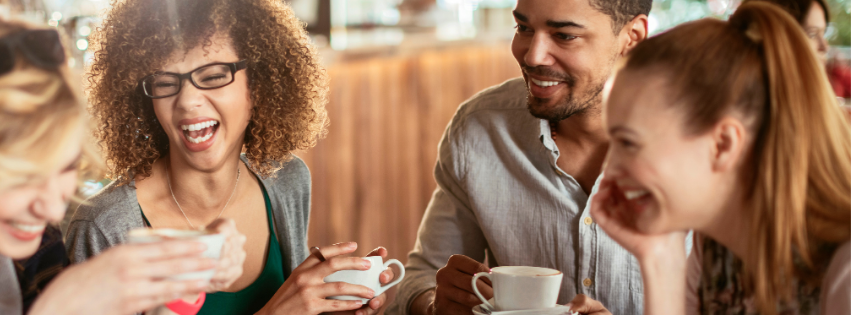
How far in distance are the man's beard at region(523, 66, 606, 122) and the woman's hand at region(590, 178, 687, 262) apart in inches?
18.5

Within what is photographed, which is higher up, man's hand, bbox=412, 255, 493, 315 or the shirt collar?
the shirt collar

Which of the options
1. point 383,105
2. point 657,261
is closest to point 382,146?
point 383,105

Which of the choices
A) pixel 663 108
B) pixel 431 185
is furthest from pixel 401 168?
pixel 663 108

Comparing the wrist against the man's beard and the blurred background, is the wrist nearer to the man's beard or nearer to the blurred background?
the man's beard

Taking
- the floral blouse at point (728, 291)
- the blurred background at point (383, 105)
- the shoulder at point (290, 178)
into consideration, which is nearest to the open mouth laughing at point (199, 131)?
the shoulder at point (290, 178)

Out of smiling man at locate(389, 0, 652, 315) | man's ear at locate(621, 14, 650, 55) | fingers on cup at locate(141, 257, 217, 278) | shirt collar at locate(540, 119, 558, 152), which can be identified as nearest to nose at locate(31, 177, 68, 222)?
fingers on cup at locate(141, 257, 217, 278)

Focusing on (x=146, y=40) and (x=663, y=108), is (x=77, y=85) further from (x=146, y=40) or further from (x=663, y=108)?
(x=663, y=108)

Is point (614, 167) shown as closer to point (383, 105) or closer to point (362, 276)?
point (362, 276)

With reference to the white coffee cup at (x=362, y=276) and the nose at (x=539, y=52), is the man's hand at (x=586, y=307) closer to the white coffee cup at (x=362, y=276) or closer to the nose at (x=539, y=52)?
the white coffee cup at (x=362, y=276)

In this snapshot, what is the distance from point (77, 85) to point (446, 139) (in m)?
1.01

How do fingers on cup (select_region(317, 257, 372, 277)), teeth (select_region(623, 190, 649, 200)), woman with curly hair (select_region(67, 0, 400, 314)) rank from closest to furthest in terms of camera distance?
1. teeth (select_region(623, 190, 649, 200))
2. fingers on cup (select_region(317, 257, 372, 277))
3. woman with curly hair (select_region(67, 0, 400, 314))

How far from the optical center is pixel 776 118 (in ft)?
2.68

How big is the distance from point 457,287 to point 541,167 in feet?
1.41

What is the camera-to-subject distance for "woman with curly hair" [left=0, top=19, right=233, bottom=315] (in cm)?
69
